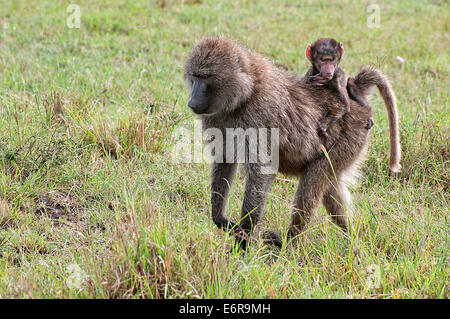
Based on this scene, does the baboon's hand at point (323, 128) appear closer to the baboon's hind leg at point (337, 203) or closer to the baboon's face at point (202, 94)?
the baboon's hind leg at point (337, 203)

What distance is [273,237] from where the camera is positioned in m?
3.21

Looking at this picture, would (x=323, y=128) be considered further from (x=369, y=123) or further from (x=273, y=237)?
(x=273, y=237)

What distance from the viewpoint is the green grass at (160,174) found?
7.86 feet

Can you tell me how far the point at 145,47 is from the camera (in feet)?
21.4

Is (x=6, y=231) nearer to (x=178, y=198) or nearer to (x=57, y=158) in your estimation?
(x=57, y=158)

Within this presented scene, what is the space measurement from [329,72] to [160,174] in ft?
4.46

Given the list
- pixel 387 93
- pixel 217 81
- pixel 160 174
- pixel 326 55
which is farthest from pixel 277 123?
pixel 160 174

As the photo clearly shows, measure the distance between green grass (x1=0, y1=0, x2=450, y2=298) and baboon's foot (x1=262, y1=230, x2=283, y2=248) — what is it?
0.19ft

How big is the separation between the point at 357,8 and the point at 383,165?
481cm

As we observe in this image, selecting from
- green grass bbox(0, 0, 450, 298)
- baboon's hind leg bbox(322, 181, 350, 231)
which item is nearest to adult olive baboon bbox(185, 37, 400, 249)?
baboon's hind leg bbox(322, 181, 350, 231)

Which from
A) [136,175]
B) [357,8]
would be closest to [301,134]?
[136,175]

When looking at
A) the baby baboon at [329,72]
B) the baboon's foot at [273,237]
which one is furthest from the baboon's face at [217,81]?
the baboon's foot at [273,237]

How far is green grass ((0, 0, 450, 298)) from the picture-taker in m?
2.39

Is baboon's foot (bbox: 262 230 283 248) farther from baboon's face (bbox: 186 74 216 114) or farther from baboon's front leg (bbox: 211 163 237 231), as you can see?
baboon's face (bbox: 186 74 216 114)
